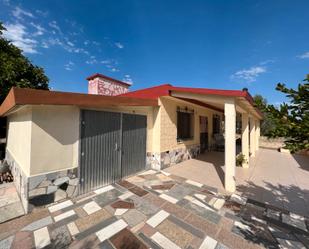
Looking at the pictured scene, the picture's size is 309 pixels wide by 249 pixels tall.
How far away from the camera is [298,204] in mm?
3639

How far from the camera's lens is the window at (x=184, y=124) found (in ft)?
23.6

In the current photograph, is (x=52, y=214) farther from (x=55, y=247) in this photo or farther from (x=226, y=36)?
(x=226, y=36)

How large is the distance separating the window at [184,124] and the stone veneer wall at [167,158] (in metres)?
0.64

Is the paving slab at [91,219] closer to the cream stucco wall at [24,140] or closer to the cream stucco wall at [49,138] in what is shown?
the cream stucco wall at [49,138]

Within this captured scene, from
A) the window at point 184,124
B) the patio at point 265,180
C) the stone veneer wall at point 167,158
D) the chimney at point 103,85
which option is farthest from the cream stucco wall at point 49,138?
the chimney at point 103,85

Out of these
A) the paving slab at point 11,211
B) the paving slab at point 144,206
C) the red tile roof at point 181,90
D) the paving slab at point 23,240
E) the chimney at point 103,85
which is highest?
the chimney at point 103,85

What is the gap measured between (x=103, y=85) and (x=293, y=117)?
333 inches

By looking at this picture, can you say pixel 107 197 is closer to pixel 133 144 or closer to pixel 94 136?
pixel 94 136

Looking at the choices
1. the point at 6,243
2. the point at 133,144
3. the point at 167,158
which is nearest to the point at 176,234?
the point at 6,243

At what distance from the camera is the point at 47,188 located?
10.9 feet

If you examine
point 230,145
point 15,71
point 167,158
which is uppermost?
point 15,71

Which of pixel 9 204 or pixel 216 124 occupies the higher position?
pixel 216 124

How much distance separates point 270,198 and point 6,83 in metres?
12.4

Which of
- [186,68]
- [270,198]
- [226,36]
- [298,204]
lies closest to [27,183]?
[270,198]
